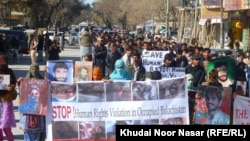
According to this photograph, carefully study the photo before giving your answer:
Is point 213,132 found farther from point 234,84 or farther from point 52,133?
point 234,84

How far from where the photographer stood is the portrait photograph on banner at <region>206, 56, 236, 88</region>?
11812mm

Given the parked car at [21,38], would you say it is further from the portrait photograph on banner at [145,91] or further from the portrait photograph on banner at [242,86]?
the portrait photograph on banner at [145,91]

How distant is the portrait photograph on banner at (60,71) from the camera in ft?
39.5

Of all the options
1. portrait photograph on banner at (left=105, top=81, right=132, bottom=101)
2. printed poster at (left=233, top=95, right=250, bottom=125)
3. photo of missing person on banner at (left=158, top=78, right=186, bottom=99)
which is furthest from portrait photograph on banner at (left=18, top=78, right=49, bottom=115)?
printed poster at (left=233, top=95, right=250, bottom=125)

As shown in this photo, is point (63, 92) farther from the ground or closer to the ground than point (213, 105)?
farther from the ground

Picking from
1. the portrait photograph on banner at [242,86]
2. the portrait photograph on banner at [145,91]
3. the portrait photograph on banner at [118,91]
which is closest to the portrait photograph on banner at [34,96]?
the portrait photograph on banner at [118,91]

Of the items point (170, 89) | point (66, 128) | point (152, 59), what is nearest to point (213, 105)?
point (170, 89)

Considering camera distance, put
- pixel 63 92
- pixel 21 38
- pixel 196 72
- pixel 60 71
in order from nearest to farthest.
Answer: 1. pixel 63 92
2. pixel 60 71
3. pixel 196 72
4. pixel 21 38

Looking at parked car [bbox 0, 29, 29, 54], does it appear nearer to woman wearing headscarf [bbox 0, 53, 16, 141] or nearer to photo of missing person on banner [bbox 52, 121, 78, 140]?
woman wearing headscarf [bbox 0, 53, 16, 141]

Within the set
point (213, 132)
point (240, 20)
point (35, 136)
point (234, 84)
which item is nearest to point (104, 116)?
point (35, 136)

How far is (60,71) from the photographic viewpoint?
1227cm

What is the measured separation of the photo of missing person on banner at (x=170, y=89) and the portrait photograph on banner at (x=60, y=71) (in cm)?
215

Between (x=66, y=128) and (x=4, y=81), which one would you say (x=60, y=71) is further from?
(x=66, y=128)

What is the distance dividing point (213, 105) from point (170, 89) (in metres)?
0.73
